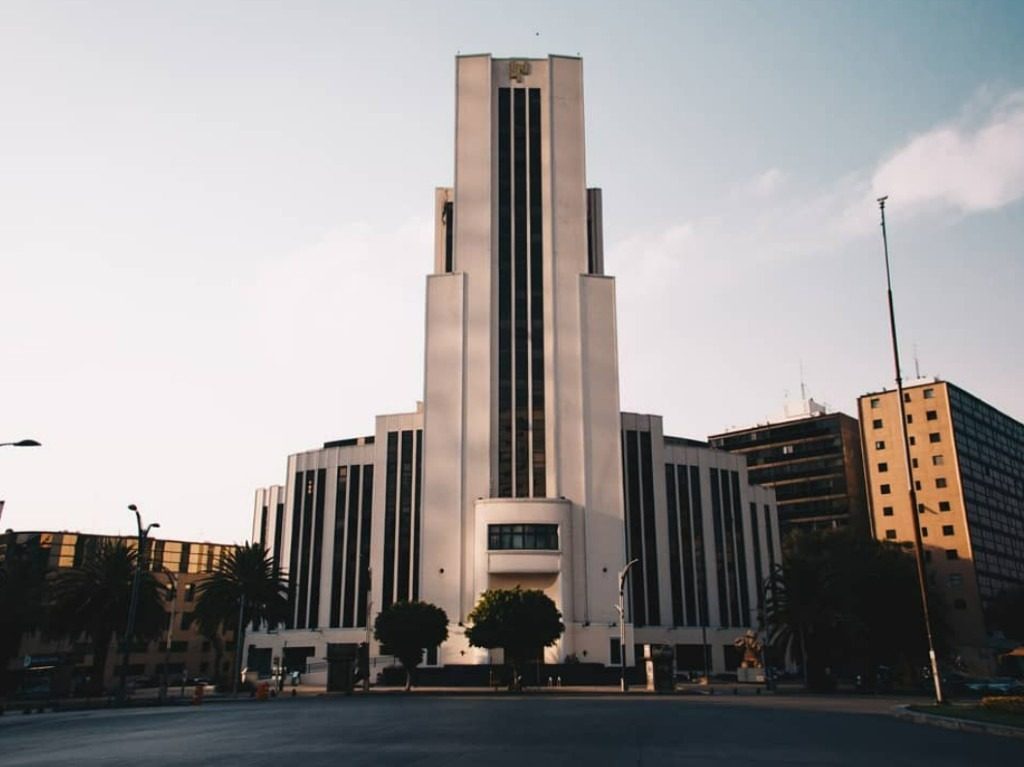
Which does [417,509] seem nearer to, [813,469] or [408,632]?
[408,632]

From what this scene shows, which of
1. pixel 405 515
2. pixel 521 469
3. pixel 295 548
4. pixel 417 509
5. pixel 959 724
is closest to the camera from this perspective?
pixel 959 724

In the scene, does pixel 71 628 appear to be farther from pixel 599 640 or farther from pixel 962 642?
pixel 962 642

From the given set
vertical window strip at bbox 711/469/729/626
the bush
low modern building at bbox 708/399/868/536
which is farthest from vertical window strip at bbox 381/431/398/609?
the bush

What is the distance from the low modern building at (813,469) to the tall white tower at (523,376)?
53.5m

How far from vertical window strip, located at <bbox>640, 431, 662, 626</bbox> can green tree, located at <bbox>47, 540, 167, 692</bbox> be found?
49.2 meters

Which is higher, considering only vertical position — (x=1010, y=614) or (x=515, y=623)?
(x=1010, y=614)

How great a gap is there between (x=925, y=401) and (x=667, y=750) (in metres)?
115

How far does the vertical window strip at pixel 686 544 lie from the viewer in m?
91.4

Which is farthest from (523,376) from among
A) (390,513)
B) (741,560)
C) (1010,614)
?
(1010,614)

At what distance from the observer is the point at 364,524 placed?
301 ft

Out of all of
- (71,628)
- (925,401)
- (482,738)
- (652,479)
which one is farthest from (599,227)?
(482,738)

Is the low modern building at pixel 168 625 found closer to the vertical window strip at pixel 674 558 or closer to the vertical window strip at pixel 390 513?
the vertical window strip at pixel 390 513

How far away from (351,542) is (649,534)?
3253 centimetres

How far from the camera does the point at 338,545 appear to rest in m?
91.3
